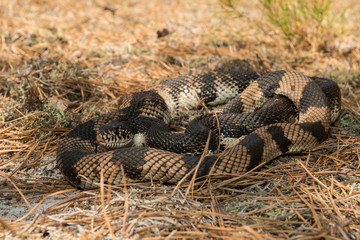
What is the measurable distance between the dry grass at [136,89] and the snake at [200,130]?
18 cm

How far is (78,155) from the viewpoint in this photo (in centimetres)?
372

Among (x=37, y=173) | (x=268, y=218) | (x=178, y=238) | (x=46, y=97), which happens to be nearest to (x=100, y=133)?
(x=37, y=173)

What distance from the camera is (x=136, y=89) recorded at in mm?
5945

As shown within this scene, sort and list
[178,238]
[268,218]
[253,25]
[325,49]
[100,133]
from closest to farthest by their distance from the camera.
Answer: [178,238], [268,218], [100,133], [325,49], [253,25]

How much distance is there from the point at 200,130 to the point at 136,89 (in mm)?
2227

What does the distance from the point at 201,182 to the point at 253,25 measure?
258 inches

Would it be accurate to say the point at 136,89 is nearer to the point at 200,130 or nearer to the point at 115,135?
the point at 115,135

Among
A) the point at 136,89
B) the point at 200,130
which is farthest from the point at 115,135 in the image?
the point at 136,89

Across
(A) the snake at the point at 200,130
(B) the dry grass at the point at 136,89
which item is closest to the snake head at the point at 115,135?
(A) the snake at the point at 200,130

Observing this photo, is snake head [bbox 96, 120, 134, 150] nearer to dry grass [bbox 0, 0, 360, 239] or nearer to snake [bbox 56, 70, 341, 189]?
snake [bbox 56, 70, 341, 189]

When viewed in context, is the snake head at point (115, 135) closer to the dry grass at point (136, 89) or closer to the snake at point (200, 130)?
the snake at point (200, 130)

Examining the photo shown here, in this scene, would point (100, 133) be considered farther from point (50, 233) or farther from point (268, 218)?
point (268, 218)

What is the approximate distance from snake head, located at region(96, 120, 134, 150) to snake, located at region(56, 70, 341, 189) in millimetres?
13

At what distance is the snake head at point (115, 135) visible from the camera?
14.0 feet
